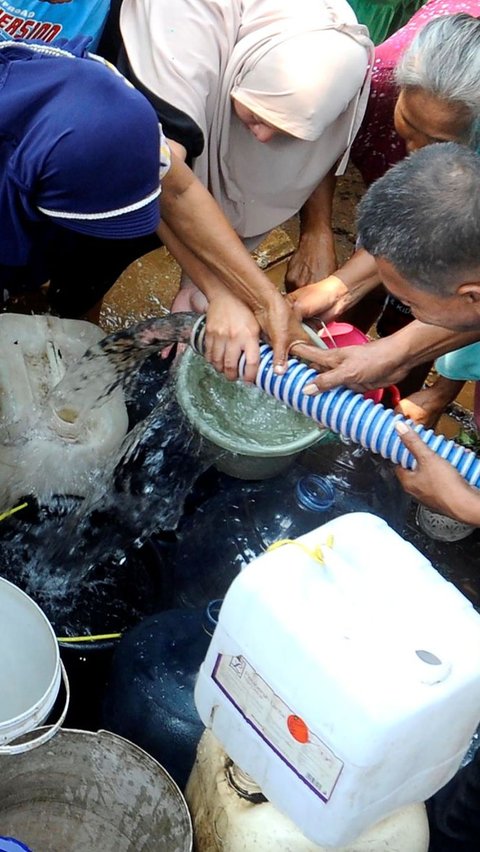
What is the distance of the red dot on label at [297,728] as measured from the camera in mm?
1449

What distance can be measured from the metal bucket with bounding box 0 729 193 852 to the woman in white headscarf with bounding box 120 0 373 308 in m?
1.66

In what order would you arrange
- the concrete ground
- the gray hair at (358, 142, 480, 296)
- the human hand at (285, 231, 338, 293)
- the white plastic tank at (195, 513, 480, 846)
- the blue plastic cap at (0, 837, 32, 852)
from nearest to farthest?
1. the white plastic tank at (195, 513, 480, 846)
2. the blue plastic cap at (0, 837, 32, 852)
3. the gray hair at (358, 142, 480, 296)
4. the human hand at (285, 231, 338, 293)
5. the concrete ground

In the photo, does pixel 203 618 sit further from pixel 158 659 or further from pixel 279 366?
pixel 279 366

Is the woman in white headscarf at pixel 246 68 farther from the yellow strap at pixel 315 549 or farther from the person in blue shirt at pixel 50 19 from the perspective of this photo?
the yellow strap at pixel 315 549

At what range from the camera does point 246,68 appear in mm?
2564

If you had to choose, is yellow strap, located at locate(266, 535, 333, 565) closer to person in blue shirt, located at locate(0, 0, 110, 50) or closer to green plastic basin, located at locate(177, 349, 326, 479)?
green plastic basin, located at locate(177, 349, 326, 479)

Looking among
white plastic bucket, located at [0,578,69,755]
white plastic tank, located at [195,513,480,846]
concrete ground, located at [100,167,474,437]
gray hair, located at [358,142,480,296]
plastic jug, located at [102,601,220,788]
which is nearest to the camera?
white plastic tank, located at [195,513,480,846]

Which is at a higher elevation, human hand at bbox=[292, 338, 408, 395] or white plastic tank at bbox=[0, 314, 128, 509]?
human hand at bbox=[292, 338, 408, 395]

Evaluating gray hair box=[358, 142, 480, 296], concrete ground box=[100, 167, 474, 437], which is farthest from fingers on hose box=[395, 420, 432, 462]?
concrete ground box=[100, 167, 474, 437]

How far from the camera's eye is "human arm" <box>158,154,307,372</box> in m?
2.48

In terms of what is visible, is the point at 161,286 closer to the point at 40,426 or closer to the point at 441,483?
the point at 40,426

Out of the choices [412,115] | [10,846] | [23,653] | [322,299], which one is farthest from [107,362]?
[10,846]

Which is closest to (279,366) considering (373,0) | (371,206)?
(371,206)

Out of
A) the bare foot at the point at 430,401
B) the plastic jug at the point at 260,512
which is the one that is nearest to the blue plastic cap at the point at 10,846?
the plastic jug at the point at 260,512
